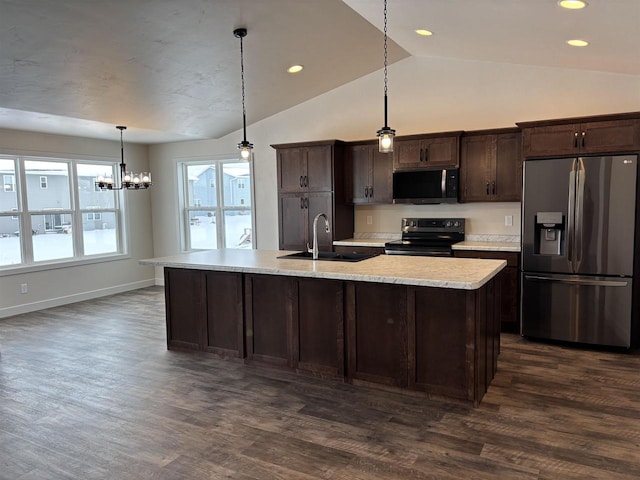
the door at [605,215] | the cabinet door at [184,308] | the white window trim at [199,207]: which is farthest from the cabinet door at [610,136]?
the white window trim at [199,207]

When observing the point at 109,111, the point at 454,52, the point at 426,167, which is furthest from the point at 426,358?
the point at 109,111

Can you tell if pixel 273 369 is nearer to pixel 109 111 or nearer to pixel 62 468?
pixel 62 468

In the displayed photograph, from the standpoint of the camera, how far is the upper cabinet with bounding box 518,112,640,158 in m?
4.21

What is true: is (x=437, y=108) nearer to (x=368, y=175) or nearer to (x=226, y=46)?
(x=368, y=175)

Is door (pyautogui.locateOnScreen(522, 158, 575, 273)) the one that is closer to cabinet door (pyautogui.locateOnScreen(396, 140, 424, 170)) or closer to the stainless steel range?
the stainless steel range

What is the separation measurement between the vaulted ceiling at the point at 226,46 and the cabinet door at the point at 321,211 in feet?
4.52

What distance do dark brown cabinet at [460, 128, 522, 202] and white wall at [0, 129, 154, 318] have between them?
17.6 feet

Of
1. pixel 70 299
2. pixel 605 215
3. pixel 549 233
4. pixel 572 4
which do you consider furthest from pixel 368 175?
pixel 70 299

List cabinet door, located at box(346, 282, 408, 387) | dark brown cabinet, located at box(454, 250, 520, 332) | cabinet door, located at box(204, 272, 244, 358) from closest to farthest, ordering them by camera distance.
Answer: cabinet door, located at box(346, 282, 408, 387), cabinet door, located at box(204, 272, 244, 358), dark brown cabinet, located at box(454, 250, 520, 332)

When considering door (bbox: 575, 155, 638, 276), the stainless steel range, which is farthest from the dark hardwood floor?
the stainless steel range

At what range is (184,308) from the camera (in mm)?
4367

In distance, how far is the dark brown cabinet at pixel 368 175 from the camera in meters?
5.76

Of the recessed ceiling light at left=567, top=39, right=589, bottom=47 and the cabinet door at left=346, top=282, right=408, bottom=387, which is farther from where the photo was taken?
the recessed ceiling light at left=567, top=39, right=589, bottom=47

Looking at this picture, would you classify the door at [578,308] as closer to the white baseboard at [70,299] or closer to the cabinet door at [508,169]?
the cabinet door at [508,169]
